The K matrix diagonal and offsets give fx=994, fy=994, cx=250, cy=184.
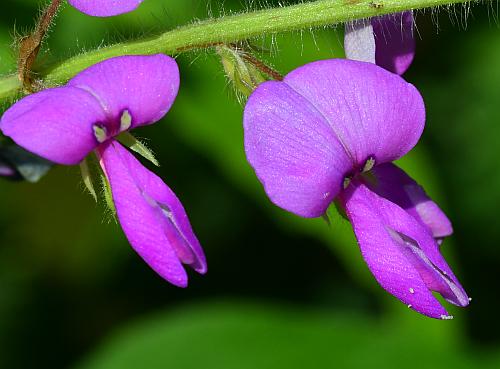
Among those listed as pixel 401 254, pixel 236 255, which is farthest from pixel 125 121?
pixel 236 255

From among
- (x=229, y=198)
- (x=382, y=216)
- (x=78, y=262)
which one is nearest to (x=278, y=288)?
(x=229, y=198)

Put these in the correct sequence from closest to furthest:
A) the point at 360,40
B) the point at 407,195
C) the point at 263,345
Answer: the point at 360,40, the point at 407,195, the point at 263,345

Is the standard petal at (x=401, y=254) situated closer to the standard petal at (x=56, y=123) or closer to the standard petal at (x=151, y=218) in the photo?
the standard petal at (x=151, y=218)

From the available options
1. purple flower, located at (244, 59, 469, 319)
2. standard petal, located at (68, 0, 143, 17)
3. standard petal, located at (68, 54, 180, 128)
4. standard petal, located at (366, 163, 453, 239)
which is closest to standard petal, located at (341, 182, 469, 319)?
purple flower, located at (244, 59, 469, 319)

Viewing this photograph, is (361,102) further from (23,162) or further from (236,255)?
(236,255)

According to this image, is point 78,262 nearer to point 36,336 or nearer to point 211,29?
point 36,336

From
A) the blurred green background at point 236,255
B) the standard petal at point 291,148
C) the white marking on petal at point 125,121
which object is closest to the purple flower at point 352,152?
the standard petal at point 291,148
